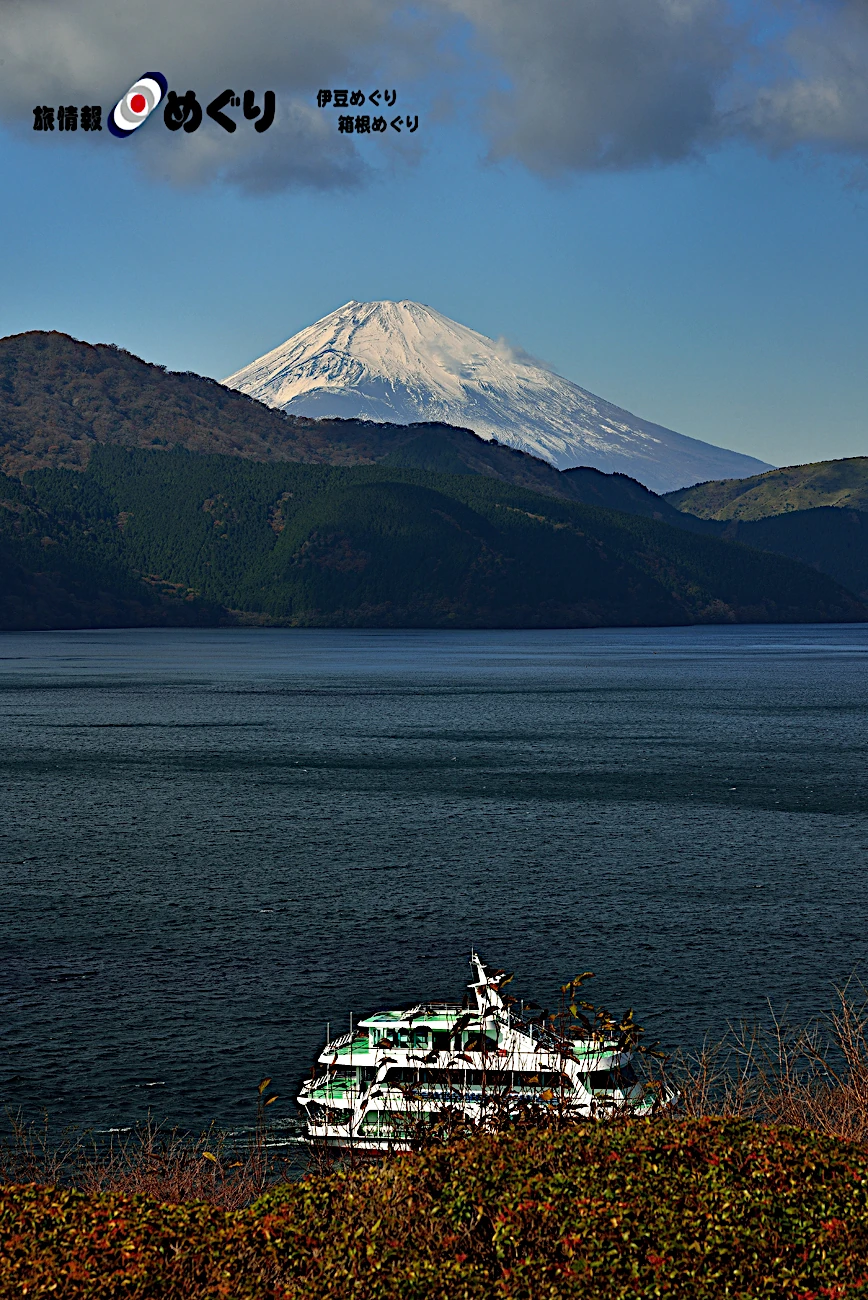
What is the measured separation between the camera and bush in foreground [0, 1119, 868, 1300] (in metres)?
10.9

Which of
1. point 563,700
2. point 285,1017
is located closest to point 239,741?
point 563,700

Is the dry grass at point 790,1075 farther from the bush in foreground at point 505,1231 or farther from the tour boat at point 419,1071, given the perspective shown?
the bush in foreground at point 505,1231

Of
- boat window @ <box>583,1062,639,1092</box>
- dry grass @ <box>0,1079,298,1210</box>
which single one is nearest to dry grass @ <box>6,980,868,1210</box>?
dry grass @ <box>0,1079,298,1210</box>

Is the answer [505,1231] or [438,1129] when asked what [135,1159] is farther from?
[505,1231]

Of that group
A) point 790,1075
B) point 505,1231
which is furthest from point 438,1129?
point 790,1075

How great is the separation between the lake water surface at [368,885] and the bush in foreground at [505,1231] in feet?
53.3

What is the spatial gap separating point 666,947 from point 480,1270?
3114 centimetres

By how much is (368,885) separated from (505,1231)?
3941 centimetres

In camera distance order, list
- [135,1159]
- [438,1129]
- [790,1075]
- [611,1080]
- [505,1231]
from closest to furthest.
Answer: [505,1231] < [438,1129] < [611,1080] < [135,1159] < [790,1075]

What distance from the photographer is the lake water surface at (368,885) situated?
1314 inches

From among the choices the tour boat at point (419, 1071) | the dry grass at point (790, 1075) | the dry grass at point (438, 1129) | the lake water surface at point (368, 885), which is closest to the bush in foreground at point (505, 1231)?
the dry grass at point (438, 1129)

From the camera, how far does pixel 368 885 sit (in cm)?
5072

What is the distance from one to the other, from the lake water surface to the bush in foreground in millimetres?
16256

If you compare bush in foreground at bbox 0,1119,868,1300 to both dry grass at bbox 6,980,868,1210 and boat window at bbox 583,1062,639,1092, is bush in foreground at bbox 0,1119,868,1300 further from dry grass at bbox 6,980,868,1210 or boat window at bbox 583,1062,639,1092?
boat window at bbox 583,1062,639,1092
